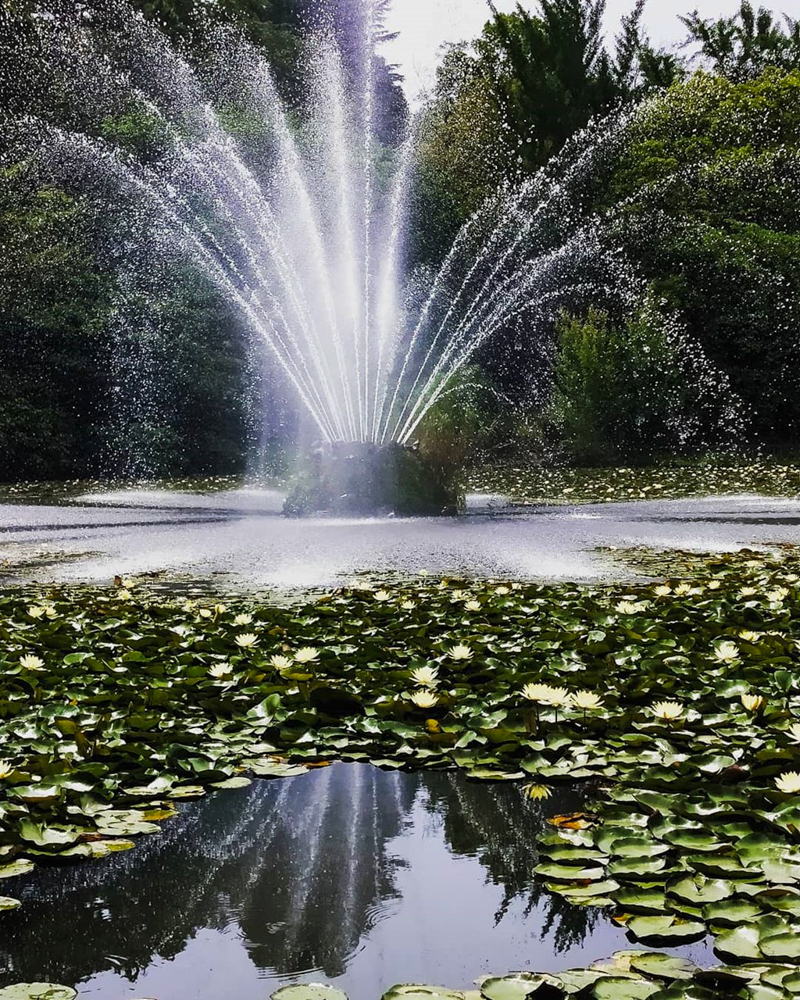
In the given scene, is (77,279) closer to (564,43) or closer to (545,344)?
(545,344)

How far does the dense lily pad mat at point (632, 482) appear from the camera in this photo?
1159 centimetres

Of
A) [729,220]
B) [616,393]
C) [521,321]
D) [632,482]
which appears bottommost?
[632,482]

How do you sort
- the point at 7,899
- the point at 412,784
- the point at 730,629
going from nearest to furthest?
the point at 7,899 → the point at 412,784 → the point at 730,629

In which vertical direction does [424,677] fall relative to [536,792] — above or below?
above

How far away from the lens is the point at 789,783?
1912 millimetres

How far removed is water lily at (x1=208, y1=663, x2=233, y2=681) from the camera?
2906 millimetres

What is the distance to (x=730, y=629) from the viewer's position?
3.55 meters

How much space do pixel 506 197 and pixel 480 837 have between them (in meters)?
22.2

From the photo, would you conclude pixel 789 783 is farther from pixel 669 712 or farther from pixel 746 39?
pixel 746 39

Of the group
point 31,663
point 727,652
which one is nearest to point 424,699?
point 727,652

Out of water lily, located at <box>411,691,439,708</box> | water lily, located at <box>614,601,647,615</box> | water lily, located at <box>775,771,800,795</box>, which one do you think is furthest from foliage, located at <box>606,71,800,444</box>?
water lily, located at <box>775,771,800,795</box>

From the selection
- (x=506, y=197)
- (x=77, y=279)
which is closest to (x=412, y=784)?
(x=77, y=279)

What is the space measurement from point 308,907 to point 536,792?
0.69 metres

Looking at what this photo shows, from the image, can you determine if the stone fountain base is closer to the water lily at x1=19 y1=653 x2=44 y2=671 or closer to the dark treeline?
the dark treeline
